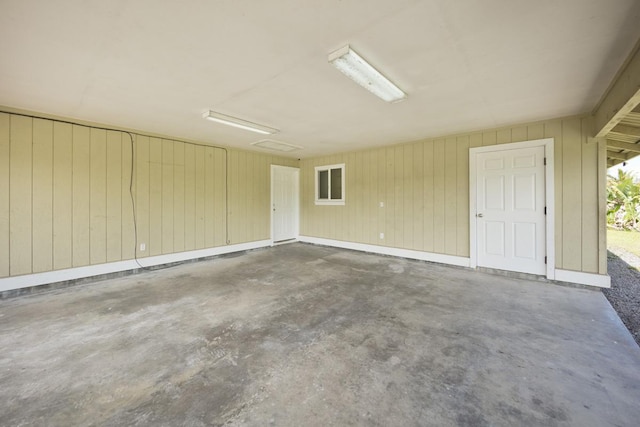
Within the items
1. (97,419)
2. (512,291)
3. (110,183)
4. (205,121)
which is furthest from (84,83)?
(512,291)

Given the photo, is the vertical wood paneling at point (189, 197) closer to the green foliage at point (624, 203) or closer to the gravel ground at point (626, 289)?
the gravel ground at point (626, 289)

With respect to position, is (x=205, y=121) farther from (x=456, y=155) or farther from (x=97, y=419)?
(x=456, y=155)

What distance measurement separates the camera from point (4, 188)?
10.9ft

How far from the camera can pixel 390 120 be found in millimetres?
3859

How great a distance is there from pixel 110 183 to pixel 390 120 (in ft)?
15.5

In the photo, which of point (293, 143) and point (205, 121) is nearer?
point (205, 121)

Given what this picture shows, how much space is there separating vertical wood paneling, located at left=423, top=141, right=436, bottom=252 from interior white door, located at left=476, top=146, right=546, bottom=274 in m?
0.78

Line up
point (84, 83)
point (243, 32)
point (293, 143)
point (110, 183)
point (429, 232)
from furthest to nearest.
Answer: point (293, 143), point (429, 232), point (110, 183), point (84, 83), point (243, 32)

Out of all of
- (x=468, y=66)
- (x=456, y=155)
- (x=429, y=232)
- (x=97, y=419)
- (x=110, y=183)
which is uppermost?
(x=468, y=66)

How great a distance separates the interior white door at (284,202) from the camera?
6902 millimetres

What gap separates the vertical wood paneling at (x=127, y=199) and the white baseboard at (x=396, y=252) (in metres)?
4.18

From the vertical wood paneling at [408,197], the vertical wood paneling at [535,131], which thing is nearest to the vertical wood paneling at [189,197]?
the vertical wood paneling at [408,197]

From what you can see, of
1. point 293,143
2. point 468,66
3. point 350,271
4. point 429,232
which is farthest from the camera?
point 293,143

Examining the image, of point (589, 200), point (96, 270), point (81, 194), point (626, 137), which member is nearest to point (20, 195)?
point (81, 194)
